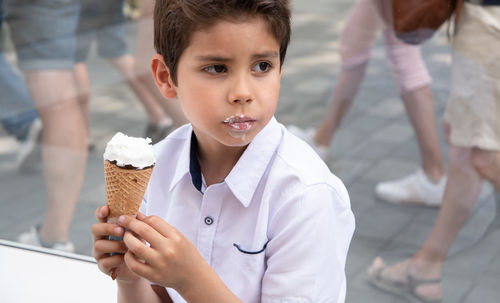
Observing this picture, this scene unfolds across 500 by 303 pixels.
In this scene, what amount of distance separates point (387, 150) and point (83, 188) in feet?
4.27

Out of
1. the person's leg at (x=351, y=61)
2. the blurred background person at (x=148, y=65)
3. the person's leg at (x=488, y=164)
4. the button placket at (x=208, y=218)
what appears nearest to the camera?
the button placket at (x=208, y=218)

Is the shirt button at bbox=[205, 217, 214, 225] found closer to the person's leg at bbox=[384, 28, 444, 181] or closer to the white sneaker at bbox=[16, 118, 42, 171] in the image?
the person's leg at bbox=[384, 28, 444, 181]

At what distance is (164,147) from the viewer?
1298 mm

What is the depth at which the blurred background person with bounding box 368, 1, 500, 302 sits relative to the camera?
6.45ft

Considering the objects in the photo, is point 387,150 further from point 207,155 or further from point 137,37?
point 207,155

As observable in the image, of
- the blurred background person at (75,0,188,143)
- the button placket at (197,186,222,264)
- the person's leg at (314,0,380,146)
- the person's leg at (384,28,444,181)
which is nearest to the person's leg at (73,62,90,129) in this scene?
the blurred background person at (75,0,188,143)

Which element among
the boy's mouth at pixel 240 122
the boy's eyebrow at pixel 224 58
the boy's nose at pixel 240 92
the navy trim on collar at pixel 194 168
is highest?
the boy's eyebrow at pixel 224 58

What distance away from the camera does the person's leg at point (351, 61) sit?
2.63m

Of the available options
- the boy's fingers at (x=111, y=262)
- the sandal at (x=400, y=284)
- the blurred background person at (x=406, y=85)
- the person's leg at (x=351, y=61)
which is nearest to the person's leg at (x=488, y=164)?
the blurred background person at (x=406, y=85)

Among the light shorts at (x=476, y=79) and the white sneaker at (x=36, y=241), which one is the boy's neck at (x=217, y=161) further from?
the white sneaker at (x=36, y=241)

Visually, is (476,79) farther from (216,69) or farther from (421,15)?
(216,69)

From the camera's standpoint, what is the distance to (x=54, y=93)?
8.48 feet

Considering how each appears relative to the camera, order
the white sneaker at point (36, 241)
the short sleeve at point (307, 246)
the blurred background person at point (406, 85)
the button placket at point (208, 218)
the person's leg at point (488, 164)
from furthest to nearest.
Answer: the blurred background person at point (406, 85) < the white sneaker at point (36, 241) < the person's leg at point (488, 164) < the button placket at point (208, 218) < the short sleeve at point (307, 246)

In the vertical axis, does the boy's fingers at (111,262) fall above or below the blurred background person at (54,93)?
above
